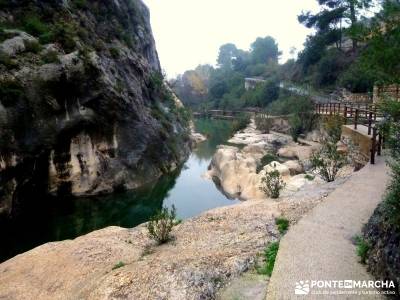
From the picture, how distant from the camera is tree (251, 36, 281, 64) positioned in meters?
124

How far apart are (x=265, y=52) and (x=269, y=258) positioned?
123m

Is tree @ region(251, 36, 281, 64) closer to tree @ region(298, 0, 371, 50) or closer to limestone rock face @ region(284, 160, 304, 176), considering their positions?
tree @ region(298, 0, 371, 50)

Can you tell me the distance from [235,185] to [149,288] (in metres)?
18.8

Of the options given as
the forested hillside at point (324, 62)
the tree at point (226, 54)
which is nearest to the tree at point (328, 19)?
the forested hillside at point (324, 62)

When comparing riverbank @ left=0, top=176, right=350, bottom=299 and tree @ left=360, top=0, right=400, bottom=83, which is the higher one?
tree @ left=360, top=0, right=400, bottom=83

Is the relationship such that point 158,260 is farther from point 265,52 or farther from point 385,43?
point 265,52

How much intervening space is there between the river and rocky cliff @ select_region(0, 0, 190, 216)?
0.96 meters

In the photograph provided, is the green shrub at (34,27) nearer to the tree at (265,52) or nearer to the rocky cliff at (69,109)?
the rocky cliff at (69,109)

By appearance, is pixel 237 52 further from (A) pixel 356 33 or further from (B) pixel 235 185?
(A) pixel 356 33

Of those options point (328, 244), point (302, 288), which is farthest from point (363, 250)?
point (302, 288)

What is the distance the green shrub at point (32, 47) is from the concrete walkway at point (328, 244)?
18.6 m

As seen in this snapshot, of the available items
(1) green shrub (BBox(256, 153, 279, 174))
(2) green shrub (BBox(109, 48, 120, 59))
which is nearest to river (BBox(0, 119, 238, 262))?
(1) green shrub (BBox(256, 153, 279, 174))

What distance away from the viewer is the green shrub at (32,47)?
859 inches

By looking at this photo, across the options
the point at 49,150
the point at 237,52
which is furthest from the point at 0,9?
the point at 237,52
